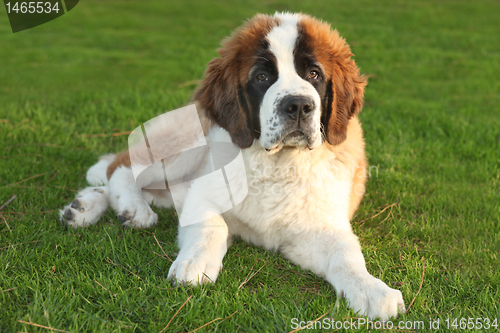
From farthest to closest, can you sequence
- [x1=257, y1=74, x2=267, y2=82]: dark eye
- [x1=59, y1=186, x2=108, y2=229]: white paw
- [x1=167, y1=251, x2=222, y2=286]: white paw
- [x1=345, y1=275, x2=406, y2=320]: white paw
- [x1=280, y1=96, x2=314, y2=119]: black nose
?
[x1=59, y1=186, x2=108, y2=229]: white paw, [x1=257, y1=74, x2=267, y2=82]: dark eye, [x1=280, y1=96, x2=314, y2=119]: black nose, [x1=167, y1=251, x2=222, y2=286]: white paw, [x1=345, y1=275, x2=406, y2=320]: white paw

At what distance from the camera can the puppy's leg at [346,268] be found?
2070 mm

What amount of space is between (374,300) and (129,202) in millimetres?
1688

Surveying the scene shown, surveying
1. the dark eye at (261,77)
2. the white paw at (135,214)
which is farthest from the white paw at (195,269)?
the dark eye at (261,77)

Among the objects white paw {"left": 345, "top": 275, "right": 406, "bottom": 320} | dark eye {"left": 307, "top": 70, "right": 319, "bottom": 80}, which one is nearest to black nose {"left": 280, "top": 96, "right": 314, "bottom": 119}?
dark eye {"left": 307, "top": 70, "right": 319, "bottom": 80}

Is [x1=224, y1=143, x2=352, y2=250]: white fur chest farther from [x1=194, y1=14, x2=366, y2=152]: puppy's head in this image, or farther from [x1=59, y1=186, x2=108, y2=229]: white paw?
[x1=59, y1=186, x2=108, y2=229]: white paw

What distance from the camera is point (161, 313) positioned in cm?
198

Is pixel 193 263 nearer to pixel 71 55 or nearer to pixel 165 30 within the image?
pixel 71 55

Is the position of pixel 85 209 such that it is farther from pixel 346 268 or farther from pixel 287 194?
pixel 346 268

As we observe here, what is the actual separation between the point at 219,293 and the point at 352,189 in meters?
1.22

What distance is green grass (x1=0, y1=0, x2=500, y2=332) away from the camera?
210 centimetres

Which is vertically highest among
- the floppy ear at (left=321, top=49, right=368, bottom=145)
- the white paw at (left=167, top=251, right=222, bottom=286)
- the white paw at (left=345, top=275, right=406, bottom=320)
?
the floppy ear at (left=321, top=49, right=368, bottom=145)

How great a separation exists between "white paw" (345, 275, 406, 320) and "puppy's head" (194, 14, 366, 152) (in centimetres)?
82

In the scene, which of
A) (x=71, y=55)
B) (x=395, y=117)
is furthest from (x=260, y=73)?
(x=71, y=55)

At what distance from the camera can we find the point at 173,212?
10.3 feet
